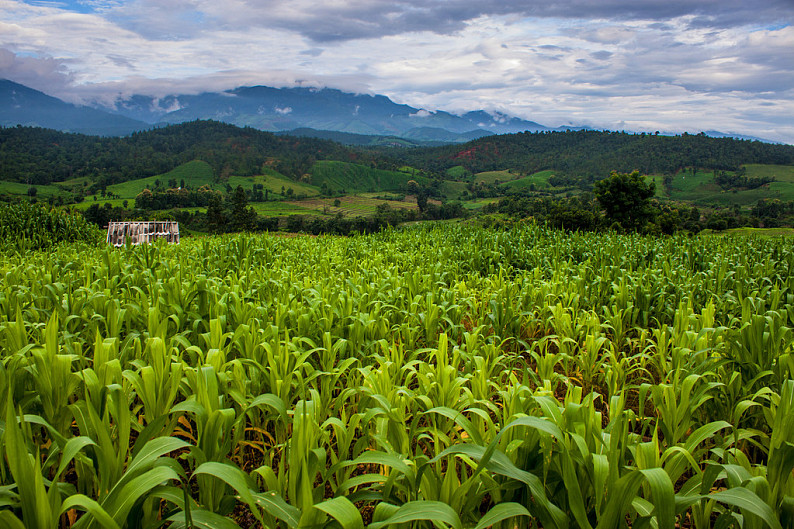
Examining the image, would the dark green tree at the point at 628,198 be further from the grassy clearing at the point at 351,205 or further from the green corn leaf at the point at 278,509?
the grassy clearing at the point at 351,205

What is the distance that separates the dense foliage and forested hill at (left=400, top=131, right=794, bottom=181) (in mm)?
127292

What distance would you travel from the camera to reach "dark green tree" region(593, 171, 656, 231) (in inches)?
1296

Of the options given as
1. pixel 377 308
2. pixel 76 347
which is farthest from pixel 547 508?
pixel 76 347

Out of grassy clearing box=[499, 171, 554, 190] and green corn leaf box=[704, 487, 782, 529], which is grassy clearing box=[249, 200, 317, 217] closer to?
grassy clearing box=[499, 171, 554, 190]

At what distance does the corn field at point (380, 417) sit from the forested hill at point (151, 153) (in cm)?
12691

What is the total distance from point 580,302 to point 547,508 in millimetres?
4968

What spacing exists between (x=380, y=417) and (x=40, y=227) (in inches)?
669

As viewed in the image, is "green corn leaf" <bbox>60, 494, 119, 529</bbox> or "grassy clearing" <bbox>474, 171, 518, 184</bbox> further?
"grassy clearing" <bbox>474, 171, 518, 184</bbox>

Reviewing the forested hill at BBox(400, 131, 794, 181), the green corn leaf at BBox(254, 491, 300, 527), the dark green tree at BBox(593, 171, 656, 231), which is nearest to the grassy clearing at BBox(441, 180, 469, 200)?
the forested hill at BBox(400, 131, 794, 181)

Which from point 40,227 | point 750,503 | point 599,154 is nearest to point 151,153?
point 40,227

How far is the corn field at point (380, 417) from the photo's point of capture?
1.61 meters

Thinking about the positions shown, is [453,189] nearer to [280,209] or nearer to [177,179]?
[280,209]

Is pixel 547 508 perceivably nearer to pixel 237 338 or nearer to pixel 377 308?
pixel 237 338

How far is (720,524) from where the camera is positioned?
1696 mm
